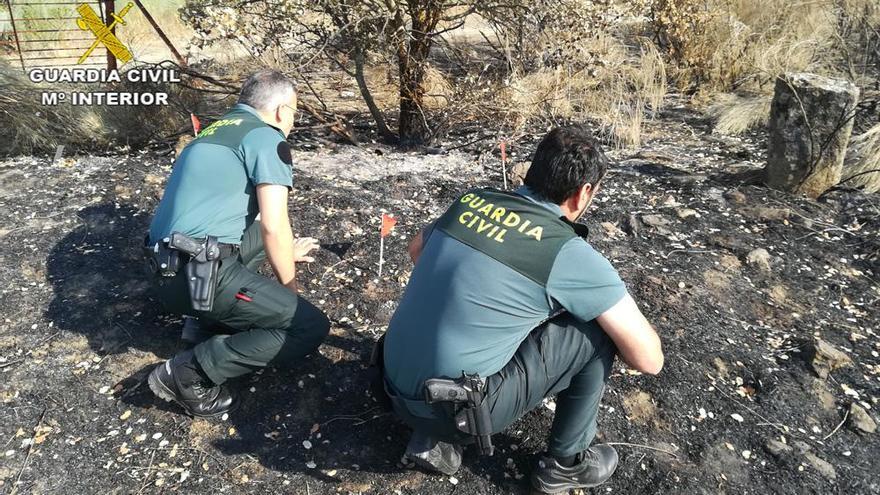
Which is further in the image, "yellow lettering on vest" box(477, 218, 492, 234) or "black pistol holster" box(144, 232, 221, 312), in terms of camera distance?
"black pistol holster" box(144, 232, 221, 312)

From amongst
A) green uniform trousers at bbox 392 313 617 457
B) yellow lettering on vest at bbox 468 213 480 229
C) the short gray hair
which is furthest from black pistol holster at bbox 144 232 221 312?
yellow lettering on vest at bbox 468 213 480 229

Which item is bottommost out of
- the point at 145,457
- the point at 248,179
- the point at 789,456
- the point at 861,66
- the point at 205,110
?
the point at 145,457

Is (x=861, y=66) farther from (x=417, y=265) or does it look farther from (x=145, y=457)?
(x=145, y=457)

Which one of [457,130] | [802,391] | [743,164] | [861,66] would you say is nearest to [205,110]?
[457,130]

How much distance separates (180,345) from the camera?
271 cm

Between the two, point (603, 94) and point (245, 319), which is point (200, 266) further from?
point (603, 94)

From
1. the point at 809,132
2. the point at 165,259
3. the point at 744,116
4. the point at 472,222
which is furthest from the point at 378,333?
the point at 744,116

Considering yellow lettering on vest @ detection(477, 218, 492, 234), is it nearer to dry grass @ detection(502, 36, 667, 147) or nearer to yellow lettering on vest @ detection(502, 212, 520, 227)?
yellow lettering on vest @ detection(502, 212, 520, 227)

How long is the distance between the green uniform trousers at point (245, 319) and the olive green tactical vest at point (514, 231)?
0.82 meters

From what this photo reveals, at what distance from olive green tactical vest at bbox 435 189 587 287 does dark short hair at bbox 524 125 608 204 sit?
91 millimetres

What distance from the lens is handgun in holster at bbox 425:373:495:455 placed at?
1798 mm

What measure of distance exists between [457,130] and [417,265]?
3.19 meters

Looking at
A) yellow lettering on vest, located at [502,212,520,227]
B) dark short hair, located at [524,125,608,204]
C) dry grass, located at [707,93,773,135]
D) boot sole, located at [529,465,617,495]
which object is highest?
dark short hair, located at [524,125,608,204]

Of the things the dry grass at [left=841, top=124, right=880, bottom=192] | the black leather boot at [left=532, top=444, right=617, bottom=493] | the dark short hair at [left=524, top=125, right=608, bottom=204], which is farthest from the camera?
the dry grass at [left=841, top=124, right=880, bottom=192]
